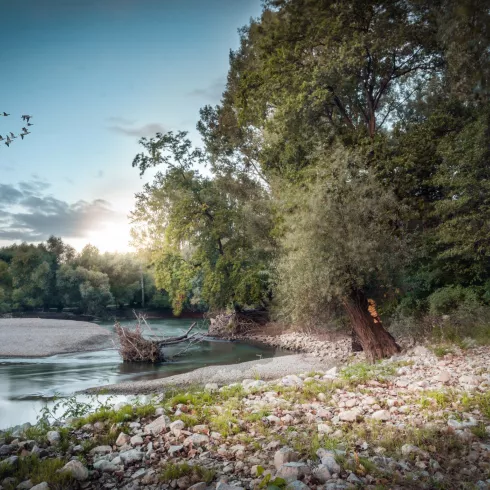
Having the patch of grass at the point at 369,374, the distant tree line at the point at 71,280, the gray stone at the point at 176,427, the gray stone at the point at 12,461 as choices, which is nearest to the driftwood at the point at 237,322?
the patch of grass at the point at 369,374

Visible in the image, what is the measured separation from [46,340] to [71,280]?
35938 mm

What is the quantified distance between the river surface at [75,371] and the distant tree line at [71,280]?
35.7m

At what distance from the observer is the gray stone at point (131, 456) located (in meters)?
5.12

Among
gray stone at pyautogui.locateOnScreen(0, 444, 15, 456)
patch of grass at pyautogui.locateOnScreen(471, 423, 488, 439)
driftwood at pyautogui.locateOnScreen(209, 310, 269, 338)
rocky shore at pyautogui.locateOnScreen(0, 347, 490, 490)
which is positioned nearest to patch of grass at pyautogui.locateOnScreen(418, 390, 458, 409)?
rocky shore at pyautogui.locateOnScreen(0, 347, 490, 490)

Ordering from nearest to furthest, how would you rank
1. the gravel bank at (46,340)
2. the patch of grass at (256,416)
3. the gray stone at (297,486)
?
the gray stone at (297,486), the patch of grass at (256,416), the gravel bank at (46,340)

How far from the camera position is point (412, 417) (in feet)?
19.4

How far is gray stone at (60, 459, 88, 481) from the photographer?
4.67m

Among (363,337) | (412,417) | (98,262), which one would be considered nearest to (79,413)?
(412,417)

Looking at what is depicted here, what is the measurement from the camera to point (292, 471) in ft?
13.8

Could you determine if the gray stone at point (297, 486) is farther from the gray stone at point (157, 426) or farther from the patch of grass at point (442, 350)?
Answer: the patch of grass at point (442, 350)

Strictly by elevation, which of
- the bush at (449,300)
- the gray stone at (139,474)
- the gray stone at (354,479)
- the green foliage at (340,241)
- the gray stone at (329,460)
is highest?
the green foliage at (340,241)

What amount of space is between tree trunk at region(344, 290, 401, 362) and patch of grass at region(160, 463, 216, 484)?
9591mm

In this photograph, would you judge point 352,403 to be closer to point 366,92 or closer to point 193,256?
point 366,92

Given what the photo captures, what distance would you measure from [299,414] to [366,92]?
58.1 ft
